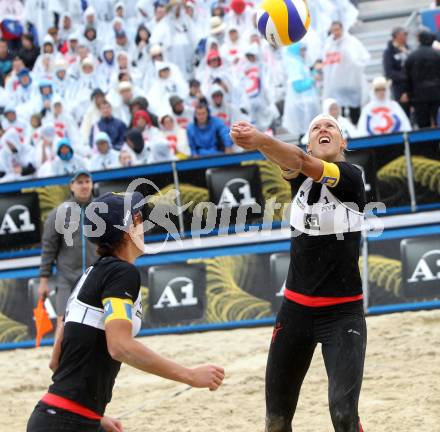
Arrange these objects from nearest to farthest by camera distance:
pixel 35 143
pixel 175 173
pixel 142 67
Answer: pixel 175 173 < pixel 35 143 < pixel 142 67

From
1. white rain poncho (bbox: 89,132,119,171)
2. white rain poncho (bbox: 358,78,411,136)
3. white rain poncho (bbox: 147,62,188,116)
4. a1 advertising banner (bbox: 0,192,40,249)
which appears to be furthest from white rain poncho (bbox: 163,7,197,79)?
a1 advertising banner (bbox: 0,192,40,249)

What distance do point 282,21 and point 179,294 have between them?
4.40 m

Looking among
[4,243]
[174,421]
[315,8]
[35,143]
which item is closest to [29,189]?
[4,243]

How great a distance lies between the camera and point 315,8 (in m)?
16.6

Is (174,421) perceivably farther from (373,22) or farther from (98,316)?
(373,22)

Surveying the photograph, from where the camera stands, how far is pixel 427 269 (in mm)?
10477

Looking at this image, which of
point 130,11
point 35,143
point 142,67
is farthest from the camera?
point 130,11

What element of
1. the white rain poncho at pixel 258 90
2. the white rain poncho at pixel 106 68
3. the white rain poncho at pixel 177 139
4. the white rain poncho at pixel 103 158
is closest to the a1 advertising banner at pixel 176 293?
the white rain poncho at pixel 177 139

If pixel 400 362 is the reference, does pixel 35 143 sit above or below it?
above

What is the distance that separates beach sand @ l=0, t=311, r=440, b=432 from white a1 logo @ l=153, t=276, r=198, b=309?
0.42m

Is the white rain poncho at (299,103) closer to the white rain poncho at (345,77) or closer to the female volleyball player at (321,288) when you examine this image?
the white rain poncho at (345,77)

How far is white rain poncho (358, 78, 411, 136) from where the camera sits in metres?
13.3

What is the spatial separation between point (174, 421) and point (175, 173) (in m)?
4.81

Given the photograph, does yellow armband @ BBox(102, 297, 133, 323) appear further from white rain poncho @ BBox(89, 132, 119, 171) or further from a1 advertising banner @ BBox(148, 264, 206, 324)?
white rain poncho @ BBox(89, 132, 119, 171)
